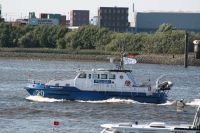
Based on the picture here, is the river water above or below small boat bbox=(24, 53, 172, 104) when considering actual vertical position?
below

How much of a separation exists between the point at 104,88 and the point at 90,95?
4.31 ft

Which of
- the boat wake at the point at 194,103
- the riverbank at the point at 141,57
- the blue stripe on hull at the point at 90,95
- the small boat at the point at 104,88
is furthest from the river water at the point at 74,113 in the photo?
the riverbank at the point at 141,57

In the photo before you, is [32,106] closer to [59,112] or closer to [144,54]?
[59,112]

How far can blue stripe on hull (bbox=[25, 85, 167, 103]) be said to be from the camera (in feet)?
258

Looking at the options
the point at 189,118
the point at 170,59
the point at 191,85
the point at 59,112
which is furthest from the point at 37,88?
the point at 170,59

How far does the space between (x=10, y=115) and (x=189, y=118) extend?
40.0 ft

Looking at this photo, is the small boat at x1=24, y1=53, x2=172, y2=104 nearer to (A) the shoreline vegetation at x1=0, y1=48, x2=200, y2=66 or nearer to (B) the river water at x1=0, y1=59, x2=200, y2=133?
(B) the river water at x1=0, y1=59, x2=200, y2=133

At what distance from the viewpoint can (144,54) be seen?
7800 inches

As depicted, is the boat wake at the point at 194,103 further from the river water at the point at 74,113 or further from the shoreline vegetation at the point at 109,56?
the shoreline vegetation at the point at 109,56

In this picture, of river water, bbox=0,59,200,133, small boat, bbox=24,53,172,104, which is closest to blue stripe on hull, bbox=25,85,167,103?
small boat, bbox=24,53,172,104

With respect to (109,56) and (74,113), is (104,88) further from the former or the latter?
(109,56)

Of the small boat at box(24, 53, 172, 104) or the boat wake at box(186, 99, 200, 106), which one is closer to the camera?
the small boat at box(24, 53, 172, 104)

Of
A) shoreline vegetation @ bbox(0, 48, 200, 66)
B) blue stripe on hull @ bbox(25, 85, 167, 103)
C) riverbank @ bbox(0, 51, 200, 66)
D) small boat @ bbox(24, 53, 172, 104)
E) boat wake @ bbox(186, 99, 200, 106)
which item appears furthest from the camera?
shoreline vegetation @ bbox(0, 48, 200, 66)

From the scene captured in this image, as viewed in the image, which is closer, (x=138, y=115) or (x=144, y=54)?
(x=138, y=115)
